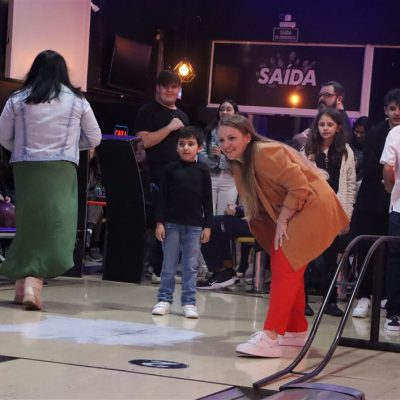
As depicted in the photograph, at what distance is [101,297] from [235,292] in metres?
1.43

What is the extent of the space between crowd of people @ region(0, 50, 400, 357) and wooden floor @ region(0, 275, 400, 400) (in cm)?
24

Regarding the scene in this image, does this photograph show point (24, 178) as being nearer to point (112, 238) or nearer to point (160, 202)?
point (160, 202)

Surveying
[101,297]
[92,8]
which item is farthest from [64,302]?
[92,8]

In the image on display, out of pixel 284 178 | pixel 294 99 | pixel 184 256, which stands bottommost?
pixel 184 256

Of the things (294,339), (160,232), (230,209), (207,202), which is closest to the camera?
(294,339)

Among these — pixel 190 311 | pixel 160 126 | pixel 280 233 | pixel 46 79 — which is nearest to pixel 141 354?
pixel 280 233

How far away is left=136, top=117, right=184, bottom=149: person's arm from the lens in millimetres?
8008

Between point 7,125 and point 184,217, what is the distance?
137 cm

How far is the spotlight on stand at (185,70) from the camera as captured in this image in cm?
1420

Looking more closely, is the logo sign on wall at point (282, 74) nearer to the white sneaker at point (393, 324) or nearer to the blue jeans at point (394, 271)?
the blue jeans at point (394, 271)

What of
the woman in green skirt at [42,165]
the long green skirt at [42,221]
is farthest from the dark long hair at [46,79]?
the long green skirt at [42,221]

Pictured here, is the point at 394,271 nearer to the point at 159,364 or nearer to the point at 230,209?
the point at 159,364

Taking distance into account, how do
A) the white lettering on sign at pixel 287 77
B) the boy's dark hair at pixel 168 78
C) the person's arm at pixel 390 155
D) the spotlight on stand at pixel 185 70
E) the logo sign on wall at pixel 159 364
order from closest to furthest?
the logo sign on wall at pixel 159 364 → the person's arm at pixel 390 155 → the boy's dark hair at pixel 168 78 → the white lettering on sign at pixel 287 77 → the spotlight on stand at pixel 185 70

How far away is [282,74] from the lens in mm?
14211
